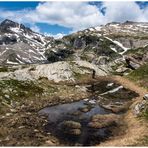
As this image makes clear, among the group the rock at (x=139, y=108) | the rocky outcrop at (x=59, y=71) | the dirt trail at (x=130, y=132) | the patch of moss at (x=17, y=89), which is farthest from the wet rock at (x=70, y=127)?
the rocky outcrop at (x=59, y=71)

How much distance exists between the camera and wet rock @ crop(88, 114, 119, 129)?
4289 centimetres

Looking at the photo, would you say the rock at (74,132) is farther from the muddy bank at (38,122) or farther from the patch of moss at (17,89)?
the patch of moss at (17,89)

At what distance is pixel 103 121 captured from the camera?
4503 cm

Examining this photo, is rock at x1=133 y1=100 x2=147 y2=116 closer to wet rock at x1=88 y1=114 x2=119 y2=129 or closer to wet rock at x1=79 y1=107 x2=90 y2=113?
wet rock at x1=88 y1=114 x2=119 y2=129

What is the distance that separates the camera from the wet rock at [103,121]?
42.9 m

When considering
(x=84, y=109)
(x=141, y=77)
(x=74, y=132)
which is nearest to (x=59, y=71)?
(x=141, y=77)

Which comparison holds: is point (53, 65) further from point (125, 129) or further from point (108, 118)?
point (125, 129)

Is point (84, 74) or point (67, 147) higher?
point (67, 147)

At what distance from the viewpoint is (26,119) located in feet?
143

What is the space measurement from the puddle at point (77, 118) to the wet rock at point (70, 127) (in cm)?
50

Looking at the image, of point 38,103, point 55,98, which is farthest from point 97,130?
point 55,98

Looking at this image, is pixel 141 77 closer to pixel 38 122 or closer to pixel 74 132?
pixel 38 122

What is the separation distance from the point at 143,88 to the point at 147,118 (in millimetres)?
30044

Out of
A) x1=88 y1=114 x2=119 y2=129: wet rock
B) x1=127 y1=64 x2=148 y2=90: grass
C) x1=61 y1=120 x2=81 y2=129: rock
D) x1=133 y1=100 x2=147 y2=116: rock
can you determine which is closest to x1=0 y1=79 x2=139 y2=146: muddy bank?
x1=61 y1=120 x2=81 y2=129: rock
